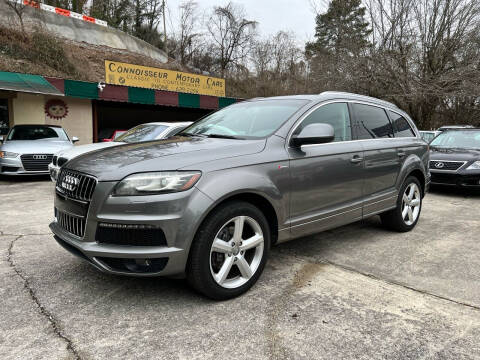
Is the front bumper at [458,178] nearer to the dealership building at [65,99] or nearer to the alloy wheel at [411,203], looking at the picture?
the alloy wheel at [411,203]

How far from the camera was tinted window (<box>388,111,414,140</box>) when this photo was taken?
480 cm

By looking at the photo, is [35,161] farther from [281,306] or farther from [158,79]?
[158,79]

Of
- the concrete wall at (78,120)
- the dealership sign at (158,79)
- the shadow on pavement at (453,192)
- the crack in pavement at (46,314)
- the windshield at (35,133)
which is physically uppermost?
the dealership sign at (158,79)

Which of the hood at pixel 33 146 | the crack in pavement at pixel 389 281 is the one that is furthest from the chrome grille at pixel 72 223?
the hood at pixel 33 146

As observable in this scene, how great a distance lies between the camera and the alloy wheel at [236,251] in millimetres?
2807

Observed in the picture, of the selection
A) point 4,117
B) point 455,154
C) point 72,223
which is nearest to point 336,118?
point 72,223

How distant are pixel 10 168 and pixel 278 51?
92.1ft

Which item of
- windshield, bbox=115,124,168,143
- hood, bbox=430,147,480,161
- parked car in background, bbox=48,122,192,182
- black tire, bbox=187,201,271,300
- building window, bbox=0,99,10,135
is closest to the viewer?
black tire, bbox=187,201,271,300

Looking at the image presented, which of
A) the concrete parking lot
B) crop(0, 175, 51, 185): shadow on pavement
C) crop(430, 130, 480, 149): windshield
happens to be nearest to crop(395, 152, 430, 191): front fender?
the concrete parking lot

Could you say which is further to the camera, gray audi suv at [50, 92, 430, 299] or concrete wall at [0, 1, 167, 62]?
concrete wall at [0, 1, 167, 62]

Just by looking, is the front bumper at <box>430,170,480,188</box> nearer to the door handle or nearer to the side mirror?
the door handle

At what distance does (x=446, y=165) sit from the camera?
7.97 m

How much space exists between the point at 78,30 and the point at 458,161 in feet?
89.0

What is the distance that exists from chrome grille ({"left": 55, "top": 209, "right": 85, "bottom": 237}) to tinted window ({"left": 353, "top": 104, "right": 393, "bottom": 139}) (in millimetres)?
2945
